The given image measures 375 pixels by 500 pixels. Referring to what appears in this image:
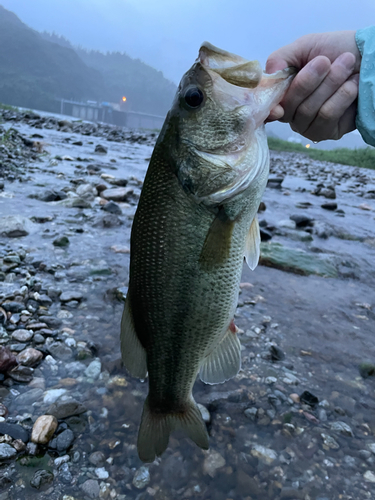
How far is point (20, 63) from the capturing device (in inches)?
5546

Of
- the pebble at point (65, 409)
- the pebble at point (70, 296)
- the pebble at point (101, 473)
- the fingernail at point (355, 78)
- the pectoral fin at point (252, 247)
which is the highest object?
the fingernail at point (355, 78)

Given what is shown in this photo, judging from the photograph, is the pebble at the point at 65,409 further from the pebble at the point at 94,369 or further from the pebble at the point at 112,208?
the pebble at the point at 112,208

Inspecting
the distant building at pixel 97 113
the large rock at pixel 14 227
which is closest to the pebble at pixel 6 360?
the large rock at pixel 14 227

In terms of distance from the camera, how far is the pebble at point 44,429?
206 cm

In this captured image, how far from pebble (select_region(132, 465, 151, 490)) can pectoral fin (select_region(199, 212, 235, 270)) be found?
118 cm

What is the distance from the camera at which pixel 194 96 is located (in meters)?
2.04

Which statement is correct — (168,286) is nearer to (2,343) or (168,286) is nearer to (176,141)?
(176,141)

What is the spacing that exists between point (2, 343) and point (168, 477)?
158 cm

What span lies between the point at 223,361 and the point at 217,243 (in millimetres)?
802

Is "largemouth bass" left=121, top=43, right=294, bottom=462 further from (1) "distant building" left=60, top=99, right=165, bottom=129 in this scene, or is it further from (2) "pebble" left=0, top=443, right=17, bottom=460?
(1) "distant building" left=60, top=99, right=165, bottom=129

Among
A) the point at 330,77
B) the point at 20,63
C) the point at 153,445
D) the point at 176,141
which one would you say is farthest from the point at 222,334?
the point at 20,63

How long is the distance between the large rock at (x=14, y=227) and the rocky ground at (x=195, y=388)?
0.7 inches

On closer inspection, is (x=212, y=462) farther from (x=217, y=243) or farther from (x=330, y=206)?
(x=330, y=206)

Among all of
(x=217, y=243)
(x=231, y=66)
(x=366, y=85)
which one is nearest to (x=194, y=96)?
(x=231, y=66)
